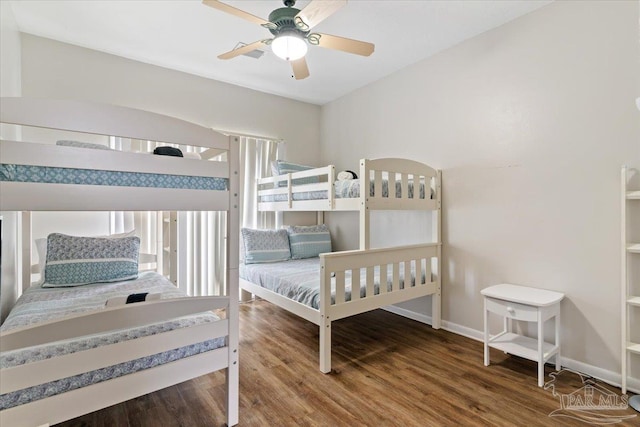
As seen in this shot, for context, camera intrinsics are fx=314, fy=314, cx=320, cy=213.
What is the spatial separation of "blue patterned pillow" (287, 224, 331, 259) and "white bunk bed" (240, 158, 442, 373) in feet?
1.80

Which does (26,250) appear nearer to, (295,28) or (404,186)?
(295,28)

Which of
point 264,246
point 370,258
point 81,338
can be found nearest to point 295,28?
point 370,258

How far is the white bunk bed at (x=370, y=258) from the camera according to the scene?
224 centimetres

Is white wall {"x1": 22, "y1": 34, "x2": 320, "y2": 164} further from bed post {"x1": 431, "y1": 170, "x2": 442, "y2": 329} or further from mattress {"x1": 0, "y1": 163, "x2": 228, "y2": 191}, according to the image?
mattress {"x1": 0, "y1": 163, "x2": 228, "y2": 191}

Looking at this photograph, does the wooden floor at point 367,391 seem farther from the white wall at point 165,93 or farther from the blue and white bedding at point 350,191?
the white wall at point 165,93

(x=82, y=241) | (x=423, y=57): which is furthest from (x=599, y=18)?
(x=82, y=241)

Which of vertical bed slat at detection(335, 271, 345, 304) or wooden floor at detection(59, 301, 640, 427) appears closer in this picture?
wooden floor at detection(59, 301, 640, 427)

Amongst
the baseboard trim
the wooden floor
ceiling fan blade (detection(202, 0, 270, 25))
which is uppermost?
ceiling fan blade (detection(202, 0, 270, 25))

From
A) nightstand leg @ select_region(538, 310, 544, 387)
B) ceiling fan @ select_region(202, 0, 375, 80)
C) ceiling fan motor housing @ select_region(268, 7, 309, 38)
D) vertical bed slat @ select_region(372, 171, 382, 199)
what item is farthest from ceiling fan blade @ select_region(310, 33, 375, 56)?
nightstand leg @ select_region(538, 310, 544, 387)

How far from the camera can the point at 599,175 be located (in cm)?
205

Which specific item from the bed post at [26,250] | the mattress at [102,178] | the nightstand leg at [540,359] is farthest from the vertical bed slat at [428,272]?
the bed post at [26,250]

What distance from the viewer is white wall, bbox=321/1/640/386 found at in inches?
78.8

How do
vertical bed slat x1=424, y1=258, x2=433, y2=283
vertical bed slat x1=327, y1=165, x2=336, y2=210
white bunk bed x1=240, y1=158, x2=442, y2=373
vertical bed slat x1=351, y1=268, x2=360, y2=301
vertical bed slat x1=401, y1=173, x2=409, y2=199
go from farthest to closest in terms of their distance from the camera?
vertical bed slat x1=424, y1=258, x2=433, y2=283
vertical bed slat x1=327, y1=165, x2=336, y2=210
vertical bed slat x1=401, y1=173, x2=409, y2=199
vertical bed slat x1=351, y1=268, x2=360, y2=301
white bunk bed x1=240, y1=158, x2=442, y2=373

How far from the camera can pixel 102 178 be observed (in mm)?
1260
